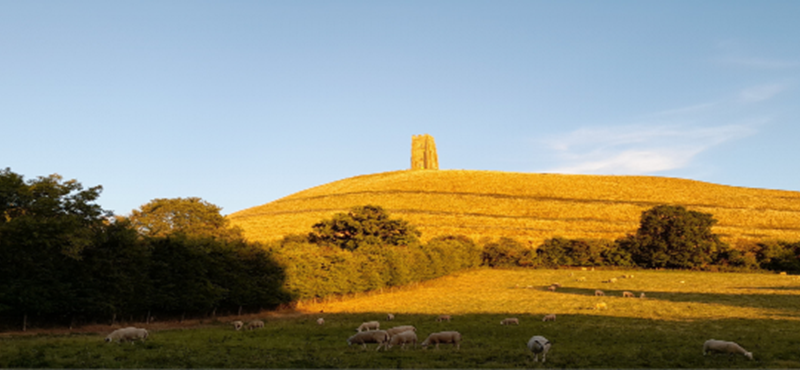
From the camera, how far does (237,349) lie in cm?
3012

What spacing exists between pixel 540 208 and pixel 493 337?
13534cm

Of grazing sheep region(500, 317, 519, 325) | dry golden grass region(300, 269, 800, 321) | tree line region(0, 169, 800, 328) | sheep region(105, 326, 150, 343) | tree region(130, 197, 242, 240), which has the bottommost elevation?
dry golden grass region(300, 269, 800, 321)

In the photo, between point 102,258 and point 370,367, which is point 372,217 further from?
point 370,367

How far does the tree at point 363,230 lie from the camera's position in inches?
3848

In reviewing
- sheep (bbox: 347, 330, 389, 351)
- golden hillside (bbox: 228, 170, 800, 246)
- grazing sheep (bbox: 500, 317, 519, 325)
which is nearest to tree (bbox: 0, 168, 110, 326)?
sheep (bbox: 347, 330, 389, 351)

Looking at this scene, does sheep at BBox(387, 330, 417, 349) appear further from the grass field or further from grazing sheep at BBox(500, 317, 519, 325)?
grazing sheep at BBox(500, 317, 519, 325)

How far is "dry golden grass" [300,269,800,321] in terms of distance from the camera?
4991 cm

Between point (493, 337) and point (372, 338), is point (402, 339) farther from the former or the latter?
point (493, 337)

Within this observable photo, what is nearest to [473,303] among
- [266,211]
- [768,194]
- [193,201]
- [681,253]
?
[193,201]

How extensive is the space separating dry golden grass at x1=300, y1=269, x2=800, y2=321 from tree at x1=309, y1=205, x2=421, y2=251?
463 inches

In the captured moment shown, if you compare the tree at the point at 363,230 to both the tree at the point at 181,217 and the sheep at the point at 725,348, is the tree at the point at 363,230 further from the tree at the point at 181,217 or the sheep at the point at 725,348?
the sheep at the point at 725,348

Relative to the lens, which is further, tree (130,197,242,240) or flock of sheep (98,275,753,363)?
tree (130,197,242,240)

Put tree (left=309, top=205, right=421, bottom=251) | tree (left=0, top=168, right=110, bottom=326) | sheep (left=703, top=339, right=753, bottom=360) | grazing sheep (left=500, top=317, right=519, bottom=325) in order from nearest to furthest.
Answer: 1. sheep (left=703, top=339, right=753, bottom=360)
2. tree (left=0, top=168, right=110, bottom=326)
3. grazing sheep (left=500, top=317, right=519, bottom=325)
4. tree (left=309, top=205, right=421, bottom=251)

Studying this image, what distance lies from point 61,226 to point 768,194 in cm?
19682
